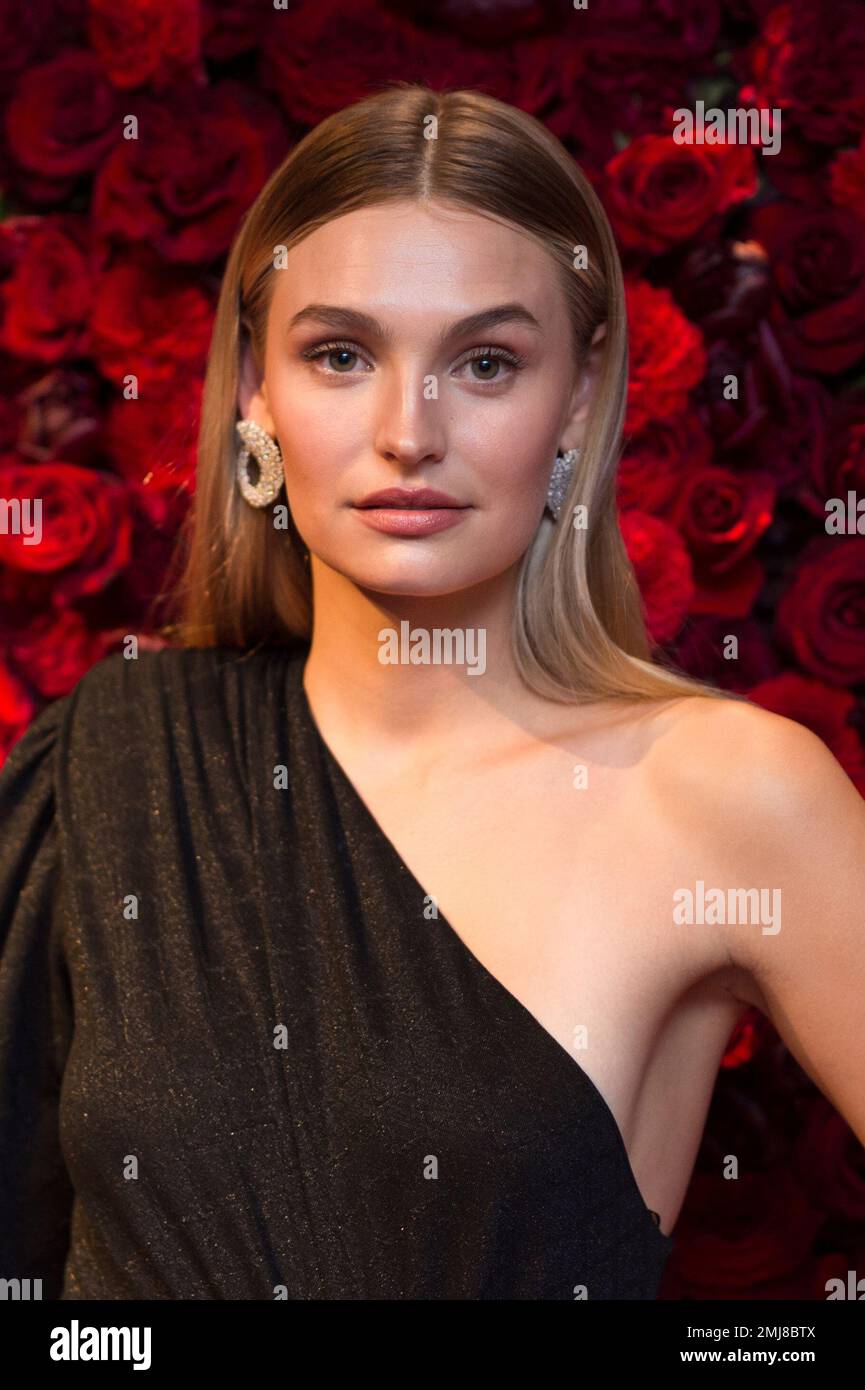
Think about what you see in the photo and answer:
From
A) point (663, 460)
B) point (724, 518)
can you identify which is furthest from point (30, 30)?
point (724, 518)

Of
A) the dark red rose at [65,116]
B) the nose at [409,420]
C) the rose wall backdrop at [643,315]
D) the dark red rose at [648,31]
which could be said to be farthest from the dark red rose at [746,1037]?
the dark red rose at [65,116]

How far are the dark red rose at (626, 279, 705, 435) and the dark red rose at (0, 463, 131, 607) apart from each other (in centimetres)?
67

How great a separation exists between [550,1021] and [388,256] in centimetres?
76

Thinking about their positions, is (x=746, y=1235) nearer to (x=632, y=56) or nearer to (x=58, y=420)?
(x=58, y=420)

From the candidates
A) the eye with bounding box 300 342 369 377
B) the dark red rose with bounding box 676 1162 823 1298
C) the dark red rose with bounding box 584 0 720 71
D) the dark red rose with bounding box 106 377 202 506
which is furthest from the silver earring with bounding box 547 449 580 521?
the dark red rose with bounding box 676 1162 823 1298

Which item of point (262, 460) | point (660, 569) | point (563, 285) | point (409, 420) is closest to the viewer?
point (409, 420)

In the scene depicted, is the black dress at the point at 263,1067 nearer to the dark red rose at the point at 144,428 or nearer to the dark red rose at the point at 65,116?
the dark red rose at the point at 144,428

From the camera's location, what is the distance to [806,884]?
5.71 ft

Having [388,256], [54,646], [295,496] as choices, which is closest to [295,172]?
[388,256]

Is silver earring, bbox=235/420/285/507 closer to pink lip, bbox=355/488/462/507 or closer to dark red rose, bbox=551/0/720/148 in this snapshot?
pink lip, bbox=355/488/462/507

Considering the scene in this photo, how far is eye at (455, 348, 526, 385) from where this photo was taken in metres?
1.79

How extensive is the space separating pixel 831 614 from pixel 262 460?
2.45 feet

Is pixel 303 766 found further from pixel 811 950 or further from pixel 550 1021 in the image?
pixel 811 950

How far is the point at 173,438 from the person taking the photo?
2.26 meters
